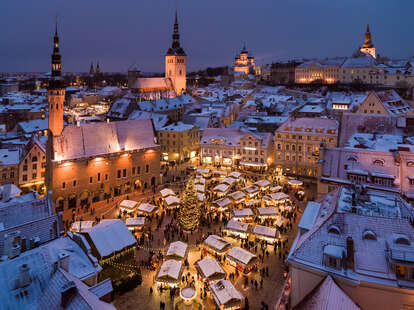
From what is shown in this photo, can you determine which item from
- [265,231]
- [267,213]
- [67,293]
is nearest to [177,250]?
[265,231]

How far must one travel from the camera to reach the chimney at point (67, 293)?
13547 millimetres

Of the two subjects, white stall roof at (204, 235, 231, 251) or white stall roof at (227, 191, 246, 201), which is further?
white stall roof at (227, 191, 246, 201)

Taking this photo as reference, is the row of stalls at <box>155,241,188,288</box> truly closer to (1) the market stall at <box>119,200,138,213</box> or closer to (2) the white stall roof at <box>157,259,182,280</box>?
(2) the white stall roof at <box>157,259,182,280</box>

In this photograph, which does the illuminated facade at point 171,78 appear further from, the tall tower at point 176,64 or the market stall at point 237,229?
the market stall at point 237,229

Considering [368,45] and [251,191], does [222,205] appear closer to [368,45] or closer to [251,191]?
[251,191]

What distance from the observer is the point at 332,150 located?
37062mm

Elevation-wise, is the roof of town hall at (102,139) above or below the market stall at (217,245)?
above

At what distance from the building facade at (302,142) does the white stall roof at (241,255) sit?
30.2 meters

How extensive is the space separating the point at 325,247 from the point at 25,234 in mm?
20054

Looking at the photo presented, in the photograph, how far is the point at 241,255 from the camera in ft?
87.9

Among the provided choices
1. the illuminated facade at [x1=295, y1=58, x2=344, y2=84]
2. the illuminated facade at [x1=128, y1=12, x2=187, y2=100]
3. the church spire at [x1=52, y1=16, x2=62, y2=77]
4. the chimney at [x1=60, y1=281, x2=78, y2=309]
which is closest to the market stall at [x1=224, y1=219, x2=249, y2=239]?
the chimney at [x1=60, y1=281, x2=78, y2=309]

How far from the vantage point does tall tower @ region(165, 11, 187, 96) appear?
118 metres

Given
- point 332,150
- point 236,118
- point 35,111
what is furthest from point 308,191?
point 35,111

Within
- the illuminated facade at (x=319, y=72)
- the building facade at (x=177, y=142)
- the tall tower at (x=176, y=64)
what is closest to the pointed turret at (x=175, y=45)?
the tall tower at (x=176, y=64)
